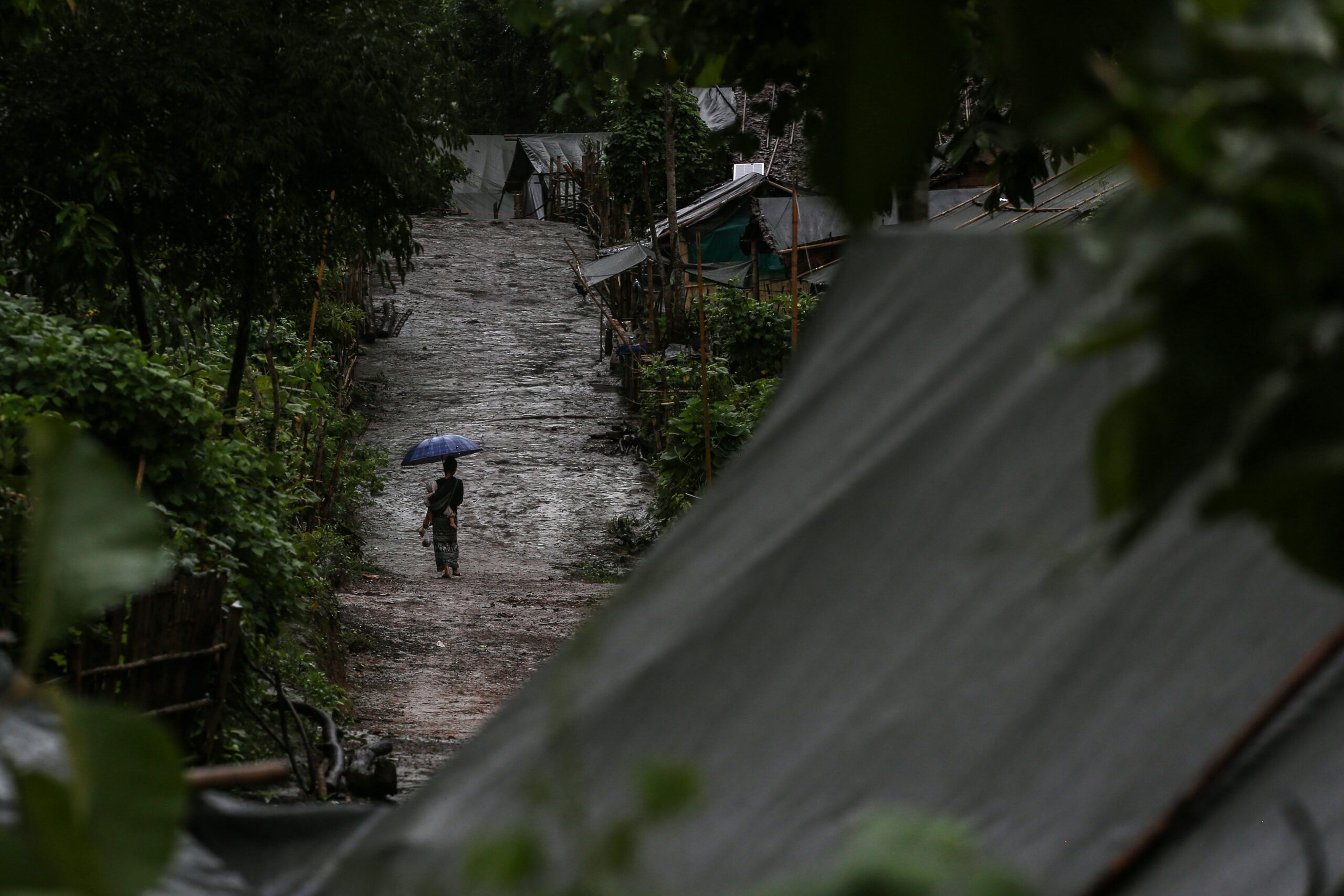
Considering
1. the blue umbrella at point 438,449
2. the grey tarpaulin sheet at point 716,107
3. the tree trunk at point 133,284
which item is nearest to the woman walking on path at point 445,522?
the blue umbrella at point 438,449

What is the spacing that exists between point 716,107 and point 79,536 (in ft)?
75.2

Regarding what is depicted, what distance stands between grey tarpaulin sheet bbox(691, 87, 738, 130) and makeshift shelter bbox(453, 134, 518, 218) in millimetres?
5623

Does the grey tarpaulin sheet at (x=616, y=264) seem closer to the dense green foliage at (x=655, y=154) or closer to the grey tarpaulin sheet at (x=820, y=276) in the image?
the dense green foliage at (x=655, y=154)

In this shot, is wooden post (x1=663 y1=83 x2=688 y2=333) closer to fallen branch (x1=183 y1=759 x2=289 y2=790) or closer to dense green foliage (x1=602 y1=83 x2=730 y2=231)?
dense green foliage (x1=602 y1=83 x2=730 y2=231)

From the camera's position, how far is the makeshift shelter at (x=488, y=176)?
27109mm

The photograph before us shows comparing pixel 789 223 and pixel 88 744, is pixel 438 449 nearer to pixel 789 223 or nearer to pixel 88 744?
pixel 789 223

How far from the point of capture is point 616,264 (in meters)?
15.5

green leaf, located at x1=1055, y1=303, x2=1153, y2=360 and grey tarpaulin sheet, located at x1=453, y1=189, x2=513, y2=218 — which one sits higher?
grey tarpaulin sheet, located at x1=453, y1=189, x2=513, y2=218

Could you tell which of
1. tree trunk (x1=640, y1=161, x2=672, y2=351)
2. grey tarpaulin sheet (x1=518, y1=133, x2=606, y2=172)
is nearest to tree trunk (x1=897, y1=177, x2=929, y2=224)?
tree trunk (x1=640, y1=161, x2=672, y2=351)

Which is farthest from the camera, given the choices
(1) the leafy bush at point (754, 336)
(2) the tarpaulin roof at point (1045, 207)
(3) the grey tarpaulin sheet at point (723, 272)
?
(3) the grey tarpaulin sheet at point (723, 272)

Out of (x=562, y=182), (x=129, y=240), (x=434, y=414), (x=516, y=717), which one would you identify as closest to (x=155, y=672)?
(x=129, y=240)

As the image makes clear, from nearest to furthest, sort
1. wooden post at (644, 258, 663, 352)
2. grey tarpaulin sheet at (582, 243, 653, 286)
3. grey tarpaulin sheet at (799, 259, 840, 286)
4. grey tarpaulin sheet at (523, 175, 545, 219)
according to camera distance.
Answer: wooden post at (644, 258, 663, 352)
grey tarpaulin sheet at (582, 243, 653, 286)
grey tarpaulin sheet at (799, 259, 840, 286)
grey tarpaulin sheet at (523, 175, 545, 219)

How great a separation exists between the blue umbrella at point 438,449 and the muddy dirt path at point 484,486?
86cm

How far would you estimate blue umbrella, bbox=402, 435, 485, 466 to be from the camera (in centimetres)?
1161
